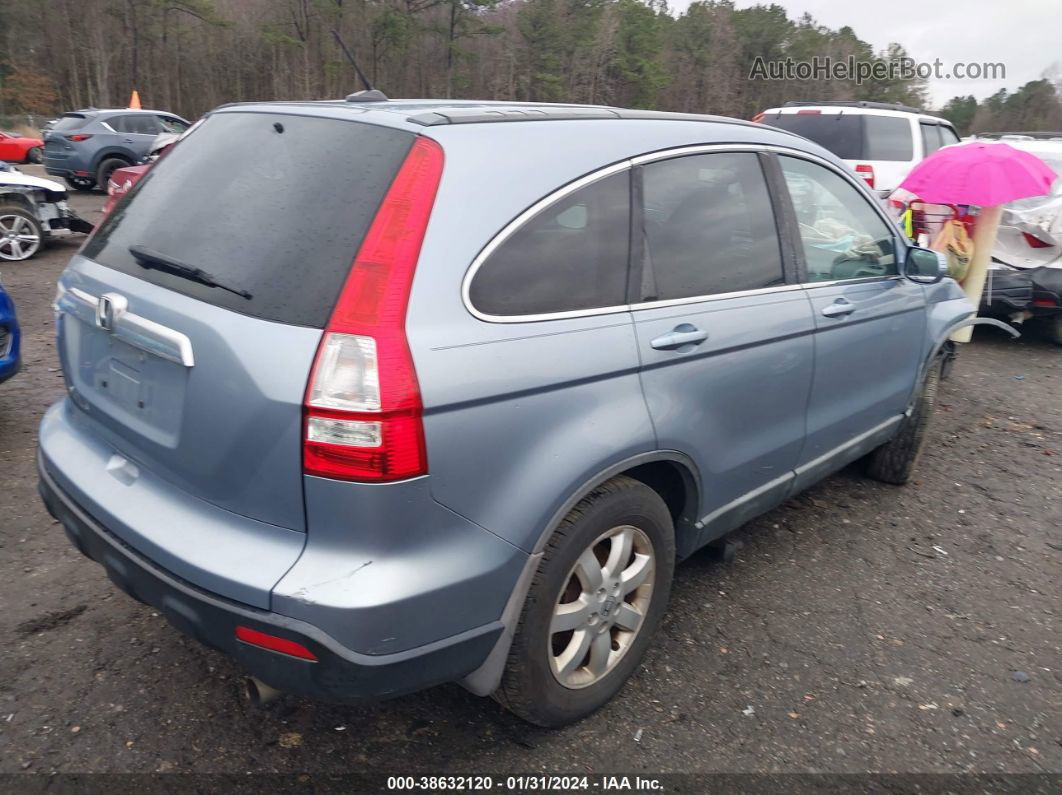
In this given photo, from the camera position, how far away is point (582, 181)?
7.85ft

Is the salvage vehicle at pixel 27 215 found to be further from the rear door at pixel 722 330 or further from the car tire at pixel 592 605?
the car tire at pixel 592 605

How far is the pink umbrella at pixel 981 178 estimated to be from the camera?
6355mm

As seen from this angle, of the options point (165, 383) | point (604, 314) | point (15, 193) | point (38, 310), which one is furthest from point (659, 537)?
point (15, 193)

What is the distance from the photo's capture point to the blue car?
4.50 meters

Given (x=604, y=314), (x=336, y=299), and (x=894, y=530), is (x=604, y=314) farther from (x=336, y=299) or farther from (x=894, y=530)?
(x=894, y=530)

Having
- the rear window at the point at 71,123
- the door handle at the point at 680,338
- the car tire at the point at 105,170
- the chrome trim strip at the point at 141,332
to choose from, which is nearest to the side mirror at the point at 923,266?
the door handle at the point at 680,338

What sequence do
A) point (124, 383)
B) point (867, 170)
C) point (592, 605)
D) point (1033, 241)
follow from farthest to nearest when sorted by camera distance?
point (867, 170) < point (1033, 241) < point (592, 605) < point (124, 383)

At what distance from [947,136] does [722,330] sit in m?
10.3

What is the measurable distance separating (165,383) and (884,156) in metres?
9.52

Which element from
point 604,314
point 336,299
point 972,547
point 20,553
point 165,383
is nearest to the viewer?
point 336,299


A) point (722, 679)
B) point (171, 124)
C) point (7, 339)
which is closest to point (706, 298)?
point (722, 679)

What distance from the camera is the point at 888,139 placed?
9.71 metres

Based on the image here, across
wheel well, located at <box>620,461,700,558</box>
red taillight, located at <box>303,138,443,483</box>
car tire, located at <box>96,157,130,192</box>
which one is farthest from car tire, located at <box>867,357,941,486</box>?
car tire, located at <box>96,157,130,192</box>

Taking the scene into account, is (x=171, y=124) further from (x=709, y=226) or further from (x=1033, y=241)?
(x=709, y=226)
